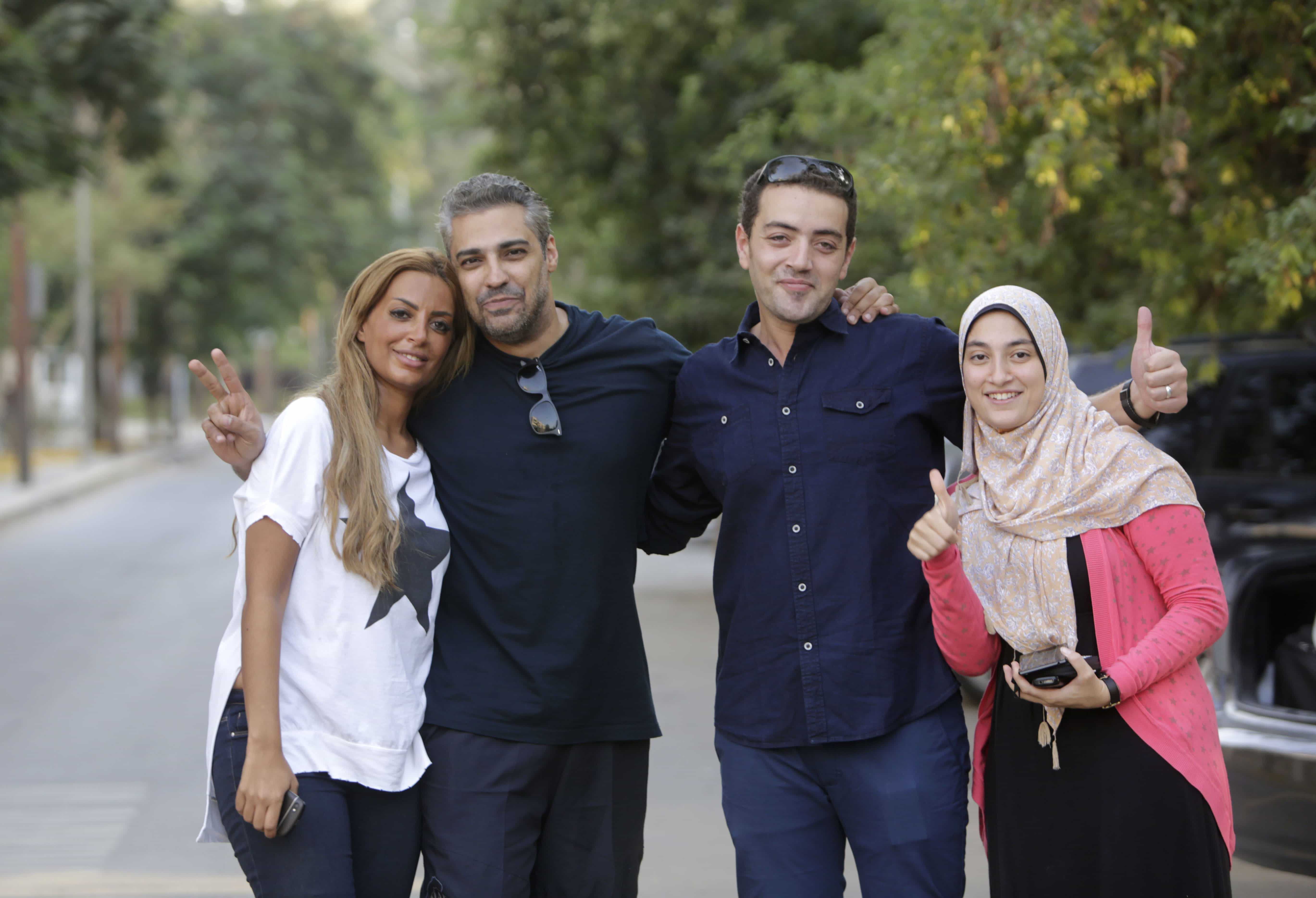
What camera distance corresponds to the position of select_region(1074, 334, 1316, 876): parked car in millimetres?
4434

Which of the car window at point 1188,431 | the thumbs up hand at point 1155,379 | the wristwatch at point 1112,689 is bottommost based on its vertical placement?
the wristwatch at point 1112,689

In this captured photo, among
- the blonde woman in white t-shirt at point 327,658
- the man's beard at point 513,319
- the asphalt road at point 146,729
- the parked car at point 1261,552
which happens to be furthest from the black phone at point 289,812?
the parked car at point 1261,552

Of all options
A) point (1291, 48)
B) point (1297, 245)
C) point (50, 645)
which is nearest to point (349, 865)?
point (1297, 245)

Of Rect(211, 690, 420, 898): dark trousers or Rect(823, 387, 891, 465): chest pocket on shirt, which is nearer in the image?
Rect(211, 690, 420, 898): dark trousers

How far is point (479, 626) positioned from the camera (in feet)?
11.1

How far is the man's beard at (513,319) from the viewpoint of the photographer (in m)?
3.53

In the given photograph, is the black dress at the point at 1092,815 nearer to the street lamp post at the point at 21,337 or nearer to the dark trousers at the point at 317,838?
the dark trousers at the point at 317,838

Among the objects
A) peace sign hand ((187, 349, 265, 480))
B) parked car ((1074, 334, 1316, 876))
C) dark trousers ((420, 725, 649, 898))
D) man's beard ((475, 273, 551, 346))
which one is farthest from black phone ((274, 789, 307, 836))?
parked car ((1074, 334, 1316, 876))

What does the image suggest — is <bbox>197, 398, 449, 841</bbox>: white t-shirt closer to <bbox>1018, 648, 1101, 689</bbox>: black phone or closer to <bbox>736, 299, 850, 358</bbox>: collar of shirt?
<bbox>736, 299, 850, 358</bbox>: collar of shirt

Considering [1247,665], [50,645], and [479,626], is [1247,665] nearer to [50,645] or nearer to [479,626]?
[479,626]

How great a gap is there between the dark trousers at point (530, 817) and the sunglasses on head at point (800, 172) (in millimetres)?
1395

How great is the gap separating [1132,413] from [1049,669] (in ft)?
2.34

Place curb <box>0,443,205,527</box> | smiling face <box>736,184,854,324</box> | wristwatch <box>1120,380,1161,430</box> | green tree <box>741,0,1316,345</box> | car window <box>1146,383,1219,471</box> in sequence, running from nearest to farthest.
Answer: wristwatch <box>1120,380,1161,430</box> < smiling face <box>736,184,854,324</box> < car window <box>1146,383,1219,471</box> < green tree <box>741,0,1316,345</box> < curb <box>0,443,205,527</box>

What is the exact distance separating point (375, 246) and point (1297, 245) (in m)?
40.7
